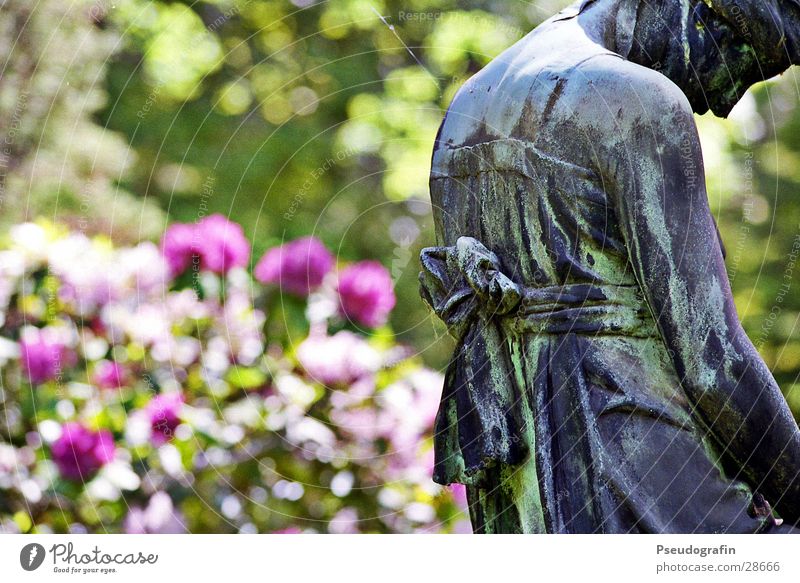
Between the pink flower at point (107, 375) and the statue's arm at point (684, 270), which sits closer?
the statue's arm at point (684, 270)

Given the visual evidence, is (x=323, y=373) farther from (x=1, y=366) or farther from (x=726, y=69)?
(x=726, y=69)

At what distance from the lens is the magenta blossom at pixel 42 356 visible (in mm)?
6527

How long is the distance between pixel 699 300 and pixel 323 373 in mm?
3247

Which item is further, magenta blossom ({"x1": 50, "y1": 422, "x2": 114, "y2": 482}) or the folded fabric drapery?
magenta blossom ({"x1": 50, "y1": 422, "x2": 114, "y2": 482})

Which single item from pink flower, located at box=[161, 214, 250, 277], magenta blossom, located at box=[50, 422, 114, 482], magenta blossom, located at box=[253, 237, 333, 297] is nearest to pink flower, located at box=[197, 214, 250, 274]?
pink flower, located at box=[161, 214, 250, 277]

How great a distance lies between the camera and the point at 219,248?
21.7 feet

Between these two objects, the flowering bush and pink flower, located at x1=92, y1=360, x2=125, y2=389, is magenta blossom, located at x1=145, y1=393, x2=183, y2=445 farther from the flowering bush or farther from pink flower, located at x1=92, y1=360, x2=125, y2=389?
pink flower, located at x1=92, y1=360, x2=125, y2=389

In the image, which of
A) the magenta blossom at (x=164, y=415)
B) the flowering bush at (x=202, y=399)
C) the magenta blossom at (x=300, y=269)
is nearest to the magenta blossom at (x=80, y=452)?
the flowering bush at (x=202, y=399)

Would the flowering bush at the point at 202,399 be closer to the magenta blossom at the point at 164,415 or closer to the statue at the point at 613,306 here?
the magenta blossom at the point at 164,415

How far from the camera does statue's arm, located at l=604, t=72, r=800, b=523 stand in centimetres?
336

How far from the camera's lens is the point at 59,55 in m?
10.4

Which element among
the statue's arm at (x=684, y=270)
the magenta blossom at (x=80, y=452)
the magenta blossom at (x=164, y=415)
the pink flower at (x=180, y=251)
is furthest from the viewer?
the pink flower at (x=180, y=251)

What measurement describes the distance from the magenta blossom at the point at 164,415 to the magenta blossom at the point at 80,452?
0.67ft
